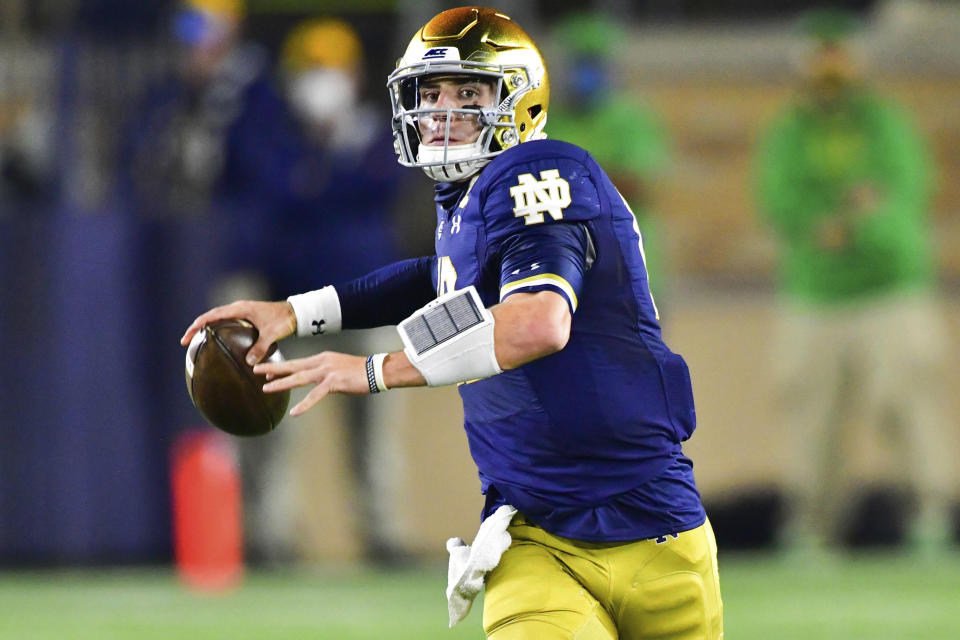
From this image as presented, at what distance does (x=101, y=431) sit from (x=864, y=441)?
Result: 356 cm

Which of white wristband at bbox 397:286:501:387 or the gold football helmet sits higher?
the gold football helmet

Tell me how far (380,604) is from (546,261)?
11.9 feet

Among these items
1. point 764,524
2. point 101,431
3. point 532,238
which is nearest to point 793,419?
point 764,524

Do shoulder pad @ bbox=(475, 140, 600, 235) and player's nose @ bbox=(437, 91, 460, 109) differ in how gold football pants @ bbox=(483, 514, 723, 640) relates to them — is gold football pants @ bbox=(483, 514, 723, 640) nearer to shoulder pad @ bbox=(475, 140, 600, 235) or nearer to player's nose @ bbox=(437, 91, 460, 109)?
shoulder pad @ bbox=(475, 140, 600, 235)

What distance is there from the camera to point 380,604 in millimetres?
6480

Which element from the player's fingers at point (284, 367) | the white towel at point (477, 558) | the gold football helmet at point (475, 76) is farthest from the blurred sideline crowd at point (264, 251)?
the player's fingers at point (284, 367)

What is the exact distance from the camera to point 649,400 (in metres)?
3.35

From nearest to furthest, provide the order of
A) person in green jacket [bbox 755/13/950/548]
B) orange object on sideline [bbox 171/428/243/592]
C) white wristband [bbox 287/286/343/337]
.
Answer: white wristband [bbox 287/286/343/337] → orange object on sideline [bbox 171/428/243/592] → person in green jacket [bbox 755/13/950/548]

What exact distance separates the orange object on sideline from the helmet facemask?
3552 mm

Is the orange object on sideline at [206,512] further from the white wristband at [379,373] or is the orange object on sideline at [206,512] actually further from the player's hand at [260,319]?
the white wristband at [379,373]

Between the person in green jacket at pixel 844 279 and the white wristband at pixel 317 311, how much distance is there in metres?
4.13

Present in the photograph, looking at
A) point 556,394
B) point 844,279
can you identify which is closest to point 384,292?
point 556,394

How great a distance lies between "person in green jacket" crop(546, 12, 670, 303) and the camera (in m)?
7.31

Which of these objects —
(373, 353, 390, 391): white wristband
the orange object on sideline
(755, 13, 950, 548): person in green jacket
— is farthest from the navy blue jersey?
(755, 13, 950, 548): person in green jacket
